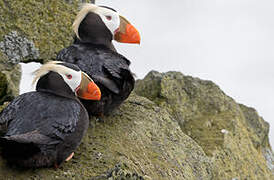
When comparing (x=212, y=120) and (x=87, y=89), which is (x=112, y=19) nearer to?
(x=87, y=89)

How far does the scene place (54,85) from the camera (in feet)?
15.8

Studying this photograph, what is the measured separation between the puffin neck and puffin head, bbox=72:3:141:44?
1319 millimetres

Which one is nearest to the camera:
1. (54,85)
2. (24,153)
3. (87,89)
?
(24,153)

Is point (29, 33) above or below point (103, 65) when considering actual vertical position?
below

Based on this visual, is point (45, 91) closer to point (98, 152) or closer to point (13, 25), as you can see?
point (98, 152)

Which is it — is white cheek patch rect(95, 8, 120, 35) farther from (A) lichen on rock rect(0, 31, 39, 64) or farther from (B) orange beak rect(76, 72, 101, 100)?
(A) lichen on rock rect(0, 31, 39, 64)

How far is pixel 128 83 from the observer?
224 inches

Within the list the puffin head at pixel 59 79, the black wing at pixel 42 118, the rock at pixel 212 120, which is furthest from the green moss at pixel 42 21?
the black wing at pixel 42 118

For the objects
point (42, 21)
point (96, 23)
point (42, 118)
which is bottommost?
point (42, 21)

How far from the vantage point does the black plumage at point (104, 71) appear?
550 cm

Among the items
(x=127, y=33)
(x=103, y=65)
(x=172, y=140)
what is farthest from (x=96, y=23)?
(x=172, y=140)

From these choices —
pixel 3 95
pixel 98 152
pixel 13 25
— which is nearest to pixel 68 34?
pixel 13 25

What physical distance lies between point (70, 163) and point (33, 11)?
3064 mm

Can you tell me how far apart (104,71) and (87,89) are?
1.97 feet
